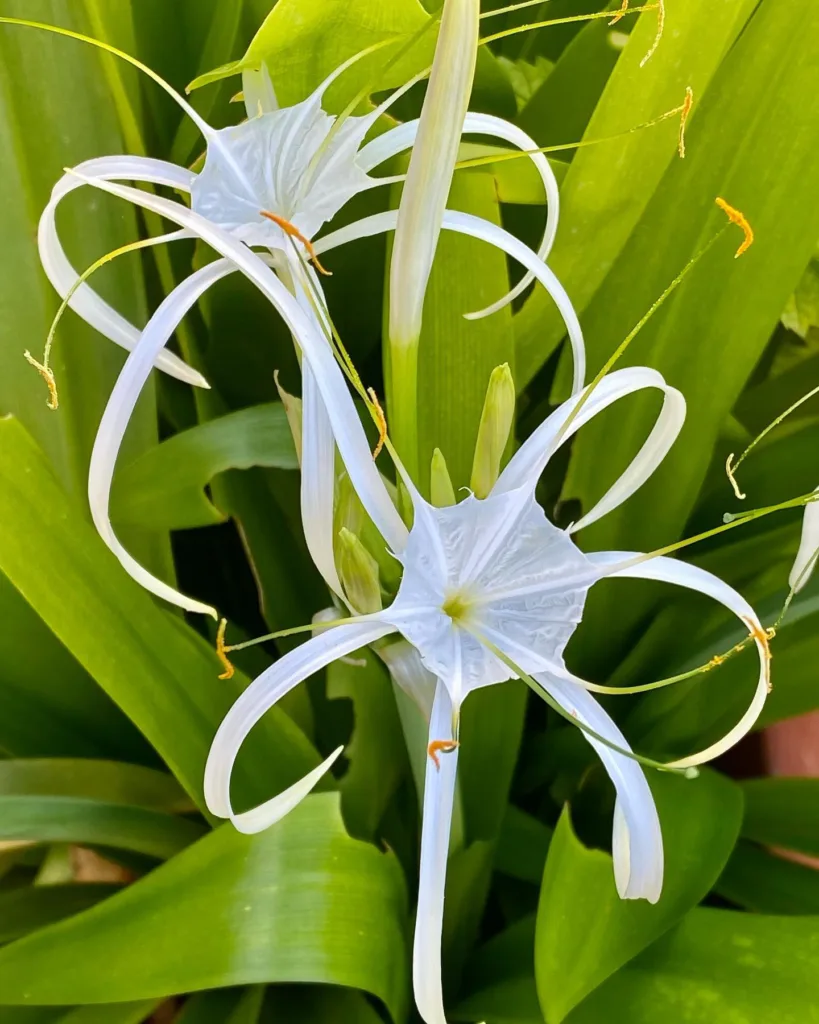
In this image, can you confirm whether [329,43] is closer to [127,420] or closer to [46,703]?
[127,420]

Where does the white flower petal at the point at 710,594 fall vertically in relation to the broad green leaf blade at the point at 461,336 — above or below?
below

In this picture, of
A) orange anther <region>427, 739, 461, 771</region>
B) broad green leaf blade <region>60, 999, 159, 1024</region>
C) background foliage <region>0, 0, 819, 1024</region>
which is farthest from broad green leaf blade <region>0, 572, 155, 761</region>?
orange anther <region>427, 739, 461, 771</region>

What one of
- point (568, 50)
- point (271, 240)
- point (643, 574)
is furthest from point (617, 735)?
point (568, 50)

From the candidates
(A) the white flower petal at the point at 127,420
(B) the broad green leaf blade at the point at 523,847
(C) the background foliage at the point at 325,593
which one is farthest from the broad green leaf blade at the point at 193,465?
(B) the broad green leaf blade at the point at 523,847

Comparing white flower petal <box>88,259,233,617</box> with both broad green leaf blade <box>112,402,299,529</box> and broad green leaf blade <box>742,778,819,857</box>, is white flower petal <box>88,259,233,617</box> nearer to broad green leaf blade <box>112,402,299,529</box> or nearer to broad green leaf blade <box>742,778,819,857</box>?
broad green leaf blade <box>112,402,299,529</box>

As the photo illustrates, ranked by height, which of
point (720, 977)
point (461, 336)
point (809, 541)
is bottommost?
point (720, 977)

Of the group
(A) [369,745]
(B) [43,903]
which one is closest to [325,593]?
(A) [369,745]

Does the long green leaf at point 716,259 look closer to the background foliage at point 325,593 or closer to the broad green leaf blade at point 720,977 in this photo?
the background foliage at point 325,593
